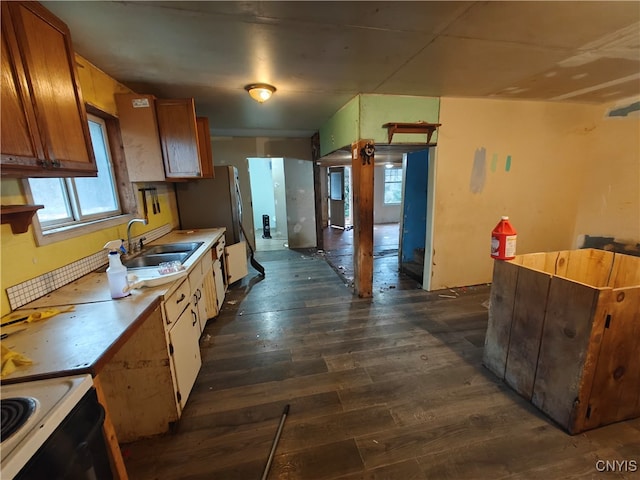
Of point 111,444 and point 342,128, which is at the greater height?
point 342,128

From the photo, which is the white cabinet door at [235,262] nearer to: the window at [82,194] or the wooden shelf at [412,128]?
the window at [82,194]

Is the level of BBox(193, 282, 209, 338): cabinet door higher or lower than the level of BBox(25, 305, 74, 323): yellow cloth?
lower

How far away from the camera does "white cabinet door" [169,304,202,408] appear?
5.20 feet

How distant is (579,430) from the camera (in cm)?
149

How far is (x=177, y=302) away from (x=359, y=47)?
206 centimetres

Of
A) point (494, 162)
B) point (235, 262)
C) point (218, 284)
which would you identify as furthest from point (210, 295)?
point (494, 162)

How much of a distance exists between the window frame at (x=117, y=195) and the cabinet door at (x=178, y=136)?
0.35 meters

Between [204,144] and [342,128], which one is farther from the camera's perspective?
[342,128]

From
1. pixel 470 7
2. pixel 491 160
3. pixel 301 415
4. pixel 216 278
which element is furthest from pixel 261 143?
pixel 301 415

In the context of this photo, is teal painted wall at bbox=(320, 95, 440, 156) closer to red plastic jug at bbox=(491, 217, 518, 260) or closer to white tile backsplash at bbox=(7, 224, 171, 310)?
red plastic jug at bbox=(491, 217, 518, 260)

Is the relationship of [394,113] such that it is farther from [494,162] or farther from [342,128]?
[494,162]

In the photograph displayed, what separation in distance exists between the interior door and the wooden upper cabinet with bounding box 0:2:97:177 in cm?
649

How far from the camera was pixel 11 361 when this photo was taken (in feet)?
2.93

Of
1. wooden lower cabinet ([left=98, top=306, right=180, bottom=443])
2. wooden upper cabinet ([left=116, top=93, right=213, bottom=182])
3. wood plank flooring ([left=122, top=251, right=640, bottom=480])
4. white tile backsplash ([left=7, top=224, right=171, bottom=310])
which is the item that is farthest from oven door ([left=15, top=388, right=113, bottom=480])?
wooden upper cabinet ([left=116, top=93, right=213, bottom=182])
